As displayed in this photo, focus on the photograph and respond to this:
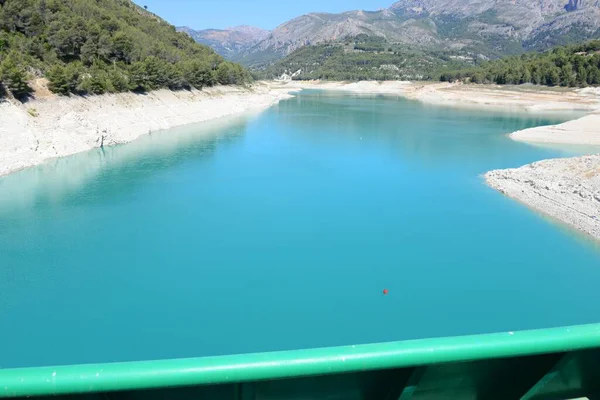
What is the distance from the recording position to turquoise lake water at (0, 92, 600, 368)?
9859mm

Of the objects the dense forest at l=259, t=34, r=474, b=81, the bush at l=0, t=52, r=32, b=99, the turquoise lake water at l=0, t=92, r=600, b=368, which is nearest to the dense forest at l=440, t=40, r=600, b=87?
the dense forest at l=259, t=34, r=474, b=81

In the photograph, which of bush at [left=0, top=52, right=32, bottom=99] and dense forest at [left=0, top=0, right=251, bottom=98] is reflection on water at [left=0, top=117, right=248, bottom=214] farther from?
dense forest at [left=0, top=0, right=251, bottom=98]

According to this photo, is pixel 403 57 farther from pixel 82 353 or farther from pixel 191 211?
pixel 82 353

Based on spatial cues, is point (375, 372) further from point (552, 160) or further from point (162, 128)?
point (162, 128)

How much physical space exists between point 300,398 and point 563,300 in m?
11.6

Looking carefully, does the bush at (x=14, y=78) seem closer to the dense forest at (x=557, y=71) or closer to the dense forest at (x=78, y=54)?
the dense forest at (x=78, y=54)

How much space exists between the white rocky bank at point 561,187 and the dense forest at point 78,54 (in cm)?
2639

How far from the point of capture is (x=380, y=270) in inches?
508

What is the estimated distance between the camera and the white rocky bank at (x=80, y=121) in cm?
2297

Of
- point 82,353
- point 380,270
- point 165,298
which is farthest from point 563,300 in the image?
point 82,353

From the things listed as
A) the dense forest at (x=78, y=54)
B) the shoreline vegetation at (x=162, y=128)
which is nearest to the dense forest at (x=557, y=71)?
the shoreline vegetation at (x=162, y=128)

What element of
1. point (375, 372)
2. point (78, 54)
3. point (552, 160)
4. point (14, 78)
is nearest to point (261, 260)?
point (375, 372)

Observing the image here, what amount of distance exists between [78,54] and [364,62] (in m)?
123

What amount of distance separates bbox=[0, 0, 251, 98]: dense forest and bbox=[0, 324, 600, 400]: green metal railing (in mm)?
27453
